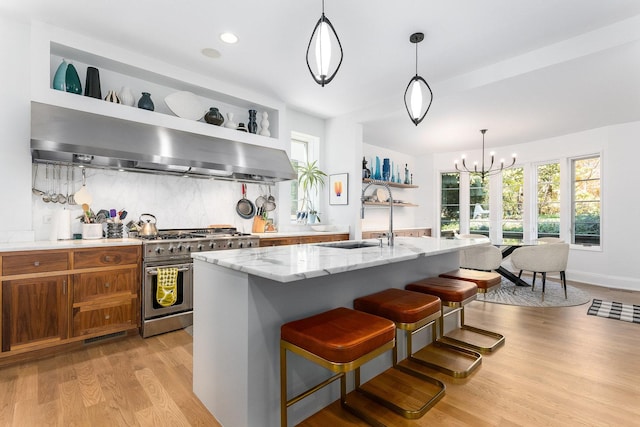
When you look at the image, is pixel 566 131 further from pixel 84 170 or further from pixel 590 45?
pixel 84 170

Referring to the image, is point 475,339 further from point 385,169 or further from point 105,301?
point 385,169

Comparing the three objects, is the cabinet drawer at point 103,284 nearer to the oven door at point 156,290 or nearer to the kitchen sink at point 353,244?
the oven door at point 156,290

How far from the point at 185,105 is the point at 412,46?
257 centimetres

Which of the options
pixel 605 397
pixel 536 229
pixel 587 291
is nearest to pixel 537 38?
pixel 605 397

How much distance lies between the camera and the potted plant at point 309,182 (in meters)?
4.99

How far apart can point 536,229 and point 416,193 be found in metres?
2.52

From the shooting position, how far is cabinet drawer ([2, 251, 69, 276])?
7.54 feet

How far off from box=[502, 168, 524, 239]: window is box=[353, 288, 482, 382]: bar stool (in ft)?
15.4

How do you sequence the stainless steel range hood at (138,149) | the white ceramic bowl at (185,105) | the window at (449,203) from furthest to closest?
the window at (449,203), the white ceramic bowl at (185,105), the stainless steel range hood at (138,149)

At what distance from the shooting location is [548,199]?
5.91 metres

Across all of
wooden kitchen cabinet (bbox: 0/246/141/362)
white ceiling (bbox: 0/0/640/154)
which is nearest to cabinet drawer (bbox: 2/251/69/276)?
wooden kitchen cabinet (bbox: 0/246/141/362)

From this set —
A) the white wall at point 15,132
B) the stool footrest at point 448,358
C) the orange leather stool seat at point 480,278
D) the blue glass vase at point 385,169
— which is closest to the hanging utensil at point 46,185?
the white wall at point 15,132

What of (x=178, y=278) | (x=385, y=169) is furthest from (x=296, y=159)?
(x=178, y=278)

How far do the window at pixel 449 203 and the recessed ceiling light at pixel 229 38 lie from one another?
5.71 meters
